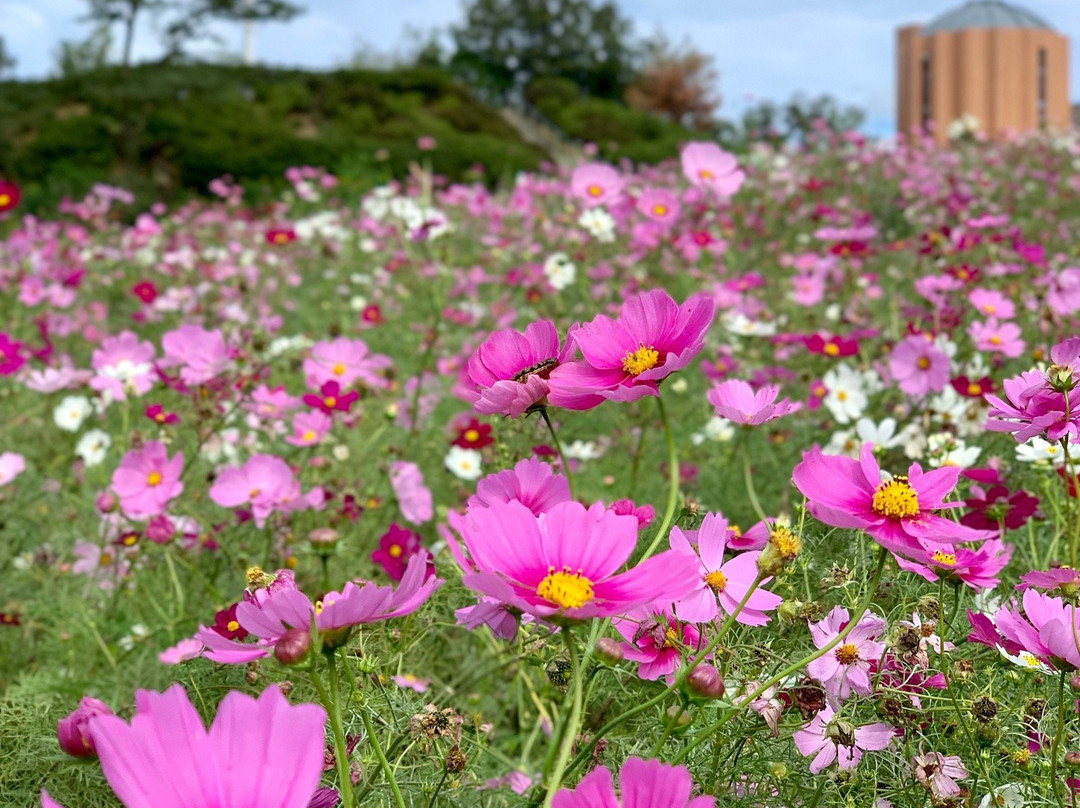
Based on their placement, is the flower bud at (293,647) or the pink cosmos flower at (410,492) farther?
the pink cosmos flower at (410,492)

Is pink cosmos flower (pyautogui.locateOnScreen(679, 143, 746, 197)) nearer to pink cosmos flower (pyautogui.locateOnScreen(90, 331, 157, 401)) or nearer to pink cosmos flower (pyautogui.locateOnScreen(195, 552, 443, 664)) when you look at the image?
pink cosmos flower (pyautogui.locateOnScreen(90, 331, 157, 401))

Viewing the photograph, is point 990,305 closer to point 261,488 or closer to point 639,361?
point 261,488

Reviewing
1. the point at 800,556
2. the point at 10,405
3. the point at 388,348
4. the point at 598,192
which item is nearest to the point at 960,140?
the point at 388,348

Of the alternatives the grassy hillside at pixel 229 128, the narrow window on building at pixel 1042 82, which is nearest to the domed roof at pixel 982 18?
the narrow window on building at pixel 1042 82

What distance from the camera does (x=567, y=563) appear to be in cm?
59

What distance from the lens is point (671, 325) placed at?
2.26ft

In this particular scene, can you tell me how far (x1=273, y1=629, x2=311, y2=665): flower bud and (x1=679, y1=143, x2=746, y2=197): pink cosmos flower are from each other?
1682 millimetres

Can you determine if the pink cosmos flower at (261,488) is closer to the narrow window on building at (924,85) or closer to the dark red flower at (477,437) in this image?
the dark red flower at (477,437)

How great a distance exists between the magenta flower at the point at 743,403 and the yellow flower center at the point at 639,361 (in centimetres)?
8

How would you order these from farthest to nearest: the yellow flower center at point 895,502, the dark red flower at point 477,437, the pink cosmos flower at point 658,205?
the pink cosmos flower at point 658,205, the dark red flower at point 477,437, the yellow flower center at point 895,502

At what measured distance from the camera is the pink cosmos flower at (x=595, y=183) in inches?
91.9

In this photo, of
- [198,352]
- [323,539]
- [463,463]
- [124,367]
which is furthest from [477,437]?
[323,539]

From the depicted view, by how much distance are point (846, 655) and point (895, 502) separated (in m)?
0.15

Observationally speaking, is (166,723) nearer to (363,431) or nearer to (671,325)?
(671,325)
